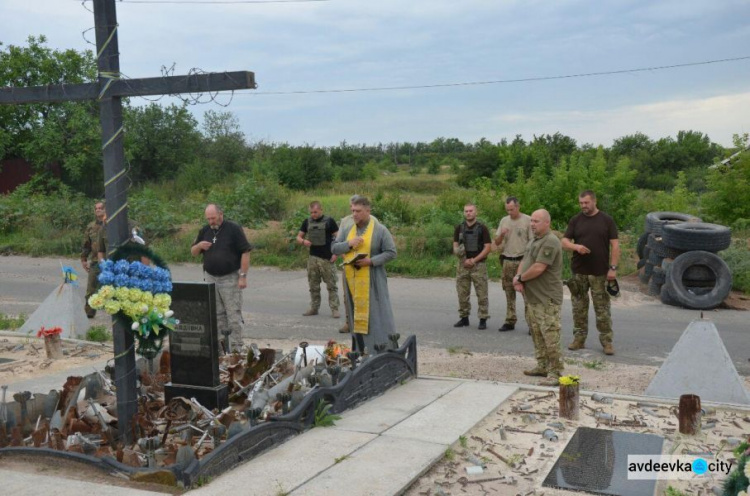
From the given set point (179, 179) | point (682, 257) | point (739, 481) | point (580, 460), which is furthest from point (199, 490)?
point (179, 179)

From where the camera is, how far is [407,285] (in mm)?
15797

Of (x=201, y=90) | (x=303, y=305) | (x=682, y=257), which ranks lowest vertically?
(x=303, y=305)

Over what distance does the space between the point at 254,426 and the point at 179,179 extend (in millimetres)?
33463

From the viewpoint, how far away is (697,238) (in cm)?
1295

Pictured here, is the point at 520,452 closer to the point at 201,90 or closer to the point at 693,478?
the point at 693,478

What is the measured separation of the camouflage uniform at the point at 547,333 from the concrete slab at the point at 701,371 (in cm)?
112

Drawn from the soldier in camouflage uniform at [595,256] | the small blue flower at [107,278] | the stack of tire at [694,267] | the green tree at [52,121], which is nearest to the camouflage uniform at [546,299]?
the soldier in camouflage uniform at [595,256]

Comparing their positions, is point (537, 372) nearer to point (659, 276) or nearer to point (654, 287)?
point (659, 276)

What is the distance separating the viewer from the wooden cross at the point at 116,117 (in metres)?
5.91

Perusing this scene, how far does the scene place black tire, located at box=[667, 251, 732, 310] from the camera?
41.8 feet

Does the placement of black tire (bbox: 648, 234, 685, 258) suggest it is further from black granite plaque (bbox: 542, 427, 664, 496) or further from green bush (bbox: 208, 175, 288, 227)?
green bush (bbox: 208, 175, 288, 227)

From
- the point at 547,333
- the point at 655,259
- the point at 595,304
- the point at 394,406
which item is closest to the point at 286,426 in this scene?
the point at 394,406

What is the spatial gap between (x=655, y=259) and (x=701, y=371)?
7.04 m

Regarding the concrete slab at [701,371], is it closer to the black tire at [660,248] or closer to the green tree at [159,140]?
the black tire at [660,248]
